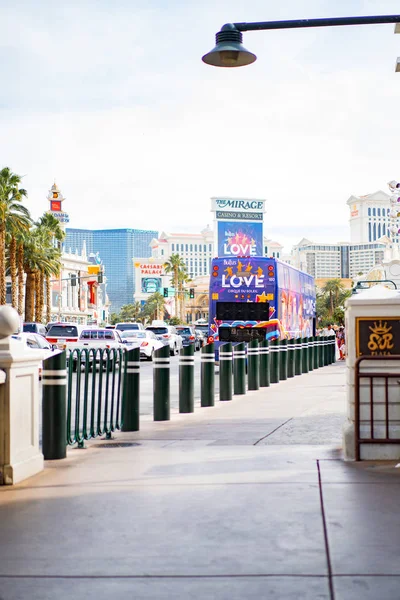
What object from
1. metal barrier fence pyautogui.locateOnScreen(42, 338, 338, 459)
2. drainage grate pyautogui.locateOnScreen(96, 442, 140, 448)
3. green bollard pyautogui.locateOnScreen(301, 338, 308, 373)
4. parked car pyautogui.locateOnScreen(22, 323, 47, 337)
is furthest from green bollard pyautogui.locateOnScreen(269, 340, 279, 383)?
parked car pyautogui.locateOnScreen(22, 323, 47, 337)

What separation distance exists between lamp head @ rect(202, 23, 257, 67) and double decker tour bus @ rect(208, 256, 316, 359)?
18155mm

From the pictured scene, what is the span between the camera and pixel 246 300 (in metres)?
29.2

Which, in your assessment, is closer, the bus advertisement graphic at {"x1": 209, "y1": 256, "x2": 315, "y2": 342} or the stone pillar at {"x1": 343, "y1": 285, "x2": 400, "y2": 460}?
the stone pillar at {"x1": 343, "y1": 285, "x2": 400, "y2": 460}

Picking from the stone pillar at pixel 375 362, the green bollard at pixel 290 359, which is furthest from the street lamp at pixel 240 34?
the green bollard at pixel 290 359

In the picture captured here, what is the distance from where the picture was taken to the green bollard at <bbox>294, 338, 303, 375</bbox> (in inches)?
1061

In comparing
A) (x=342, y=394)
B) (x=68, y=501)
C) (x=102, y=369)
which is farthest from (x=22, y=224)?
(x=68, y=501)

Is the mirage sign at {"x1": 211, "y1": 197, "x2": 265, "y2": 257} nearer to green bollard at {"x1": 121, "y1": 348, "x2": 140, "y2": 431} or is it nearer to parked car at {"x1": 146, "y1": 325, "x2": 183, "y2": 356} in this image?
parked car at {"x1": 146, "y1": 325, "x2": 183, "y2": 356}

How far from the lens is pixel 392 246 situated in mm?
87000

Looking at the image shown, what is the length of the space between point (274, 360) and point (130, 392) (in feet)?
39.7

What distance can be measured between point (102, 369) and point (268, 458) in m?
2.64

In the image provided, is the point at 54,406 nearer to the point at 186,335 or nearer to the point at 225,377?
the point at 225,377

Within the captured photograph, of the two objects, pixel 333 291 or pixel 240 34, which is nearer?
pixel 240 34

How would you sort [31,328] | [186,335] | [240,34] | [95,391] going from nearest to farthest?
[95,391], [240,34], [31,328], [186,335]

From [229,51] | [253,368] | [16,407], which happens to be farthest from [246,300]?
[16,407]
